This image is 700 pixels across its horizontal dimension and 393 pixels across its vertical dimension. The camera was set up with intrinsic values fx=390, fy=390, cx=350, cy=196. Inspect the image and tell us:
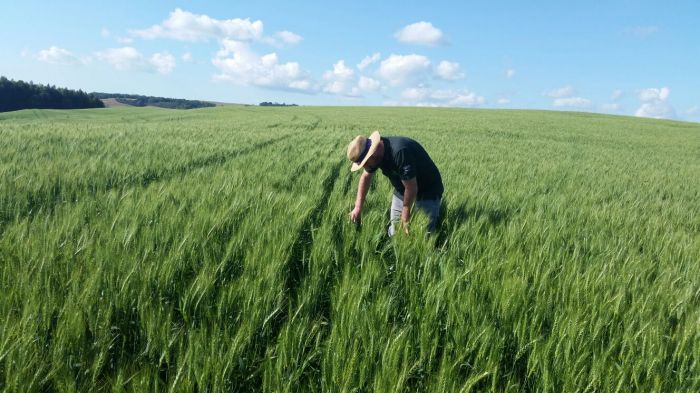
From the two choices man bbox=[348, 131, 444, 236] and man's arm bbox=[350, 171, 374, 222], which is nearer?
man bbox=[348, 131, 444, 236]

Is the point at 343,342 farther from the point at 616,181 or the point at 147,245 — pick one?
the point at 616,181

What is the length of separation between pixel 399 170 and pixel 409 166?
0.11 metres

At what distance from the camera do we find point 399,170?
3604mm

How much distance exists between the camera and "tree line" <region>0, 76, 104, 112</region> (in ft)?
200

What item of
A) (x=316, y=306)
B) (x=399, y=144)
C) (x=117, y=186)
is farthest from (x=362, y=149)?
(x=117, y=186)

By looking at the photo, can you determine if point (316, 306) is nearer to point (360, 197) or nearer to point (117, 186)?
point (360, 197)

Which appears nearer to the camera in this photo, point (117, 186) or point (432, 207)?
point (432, 207)

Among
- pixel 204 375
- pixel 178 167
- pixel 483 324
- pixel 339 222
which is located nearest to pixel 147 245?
pixel 204 375

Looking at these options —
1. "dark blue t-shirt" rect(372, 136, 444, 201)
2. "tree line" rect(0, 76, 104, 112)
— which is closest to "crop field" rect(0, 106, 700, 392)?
"dark blue t-shirt" rect(372, 136, 444, 201)

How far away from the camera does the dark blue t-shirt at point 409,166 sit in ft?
11.7

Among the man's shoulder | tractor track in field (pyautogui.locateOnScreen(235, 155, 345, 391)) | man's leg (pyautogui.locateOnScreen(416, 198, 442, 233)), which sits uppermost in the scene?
the man's shoulder

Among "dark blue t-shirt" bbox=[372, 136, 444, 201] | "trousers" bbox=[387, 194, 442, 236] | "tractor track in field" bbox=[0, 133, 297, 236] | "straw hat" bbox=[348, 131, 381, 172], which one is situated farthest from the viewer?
"trousers" bbox=[387, 194, 442, 236]

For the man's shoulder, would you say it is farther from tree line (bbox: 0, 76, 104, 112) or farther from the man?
tree line (bbox: 0, 76, 104, 112)

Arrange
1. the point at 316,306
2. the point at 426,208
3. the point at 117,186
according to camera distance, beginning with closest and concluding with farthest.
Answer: the point at 316,306 < the point at 426,208 < the point at 117,186
